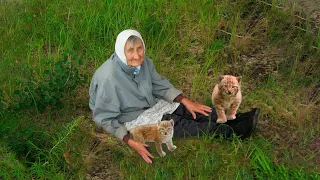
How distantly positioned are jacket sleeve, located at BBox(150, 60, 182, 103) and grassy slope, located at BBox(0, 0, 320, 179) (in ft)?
1.23

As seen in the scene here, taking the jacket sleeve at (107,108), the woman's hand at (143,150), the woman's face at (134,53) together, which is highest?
the woman's face at (134,53)

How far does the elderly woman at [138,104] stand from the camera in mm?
3678

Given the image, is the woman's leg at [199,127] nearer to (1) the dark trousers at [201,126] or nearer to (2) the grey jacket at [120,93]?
(1) the dark trousers at [201,126]

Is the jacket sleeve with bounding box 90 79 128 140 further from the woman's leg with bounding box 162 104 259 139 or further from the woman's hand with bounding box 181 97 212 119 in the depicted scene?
the woman's hand with bounding box 181 97 212 119

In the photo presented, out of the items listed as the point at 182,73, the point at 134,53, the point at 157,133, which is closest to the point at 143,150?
the point at 157,133

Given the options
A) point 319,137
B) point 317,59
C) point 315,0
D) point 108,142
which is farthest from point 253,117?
point 315,0

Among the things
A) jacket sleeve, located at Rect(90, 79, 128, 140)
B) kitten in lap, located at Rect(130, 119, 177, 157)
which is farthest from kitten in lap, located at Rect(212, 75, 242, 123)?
jacket sleeve, located at Rect(90, 79, 128, 140)

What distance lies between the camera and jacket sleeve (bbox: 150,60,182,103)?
412cm

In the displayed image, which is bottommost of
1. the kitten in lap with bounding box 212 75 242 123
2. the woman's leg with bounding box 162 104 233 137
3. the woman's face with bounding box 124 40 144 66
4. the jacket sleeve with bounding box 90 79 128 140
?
the woman's leg with bounding box 162 104 233 137

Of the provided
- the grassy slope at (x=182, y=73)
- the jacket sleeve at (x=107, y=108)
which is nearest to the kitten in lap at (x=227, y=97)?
the grassy slope at (x=182, y=73)

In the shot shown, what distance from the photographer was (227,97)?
143 inches

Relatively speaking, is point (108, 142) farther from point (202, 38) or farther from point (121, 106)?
point (202, 38)

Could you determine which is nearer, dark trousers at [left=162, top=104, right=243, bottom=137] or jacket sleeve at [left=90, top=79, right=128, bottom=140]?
jacket sleeve at [left=90, top=79, right=128, bottom=140]

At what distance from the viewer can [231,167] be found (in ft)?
12.8
